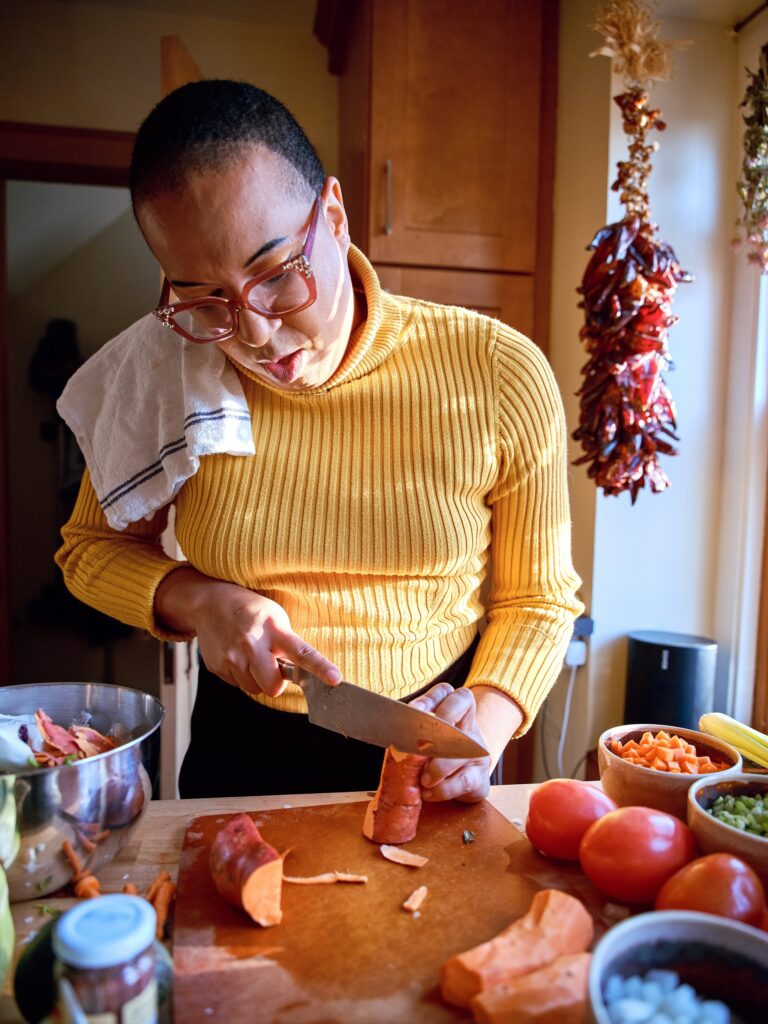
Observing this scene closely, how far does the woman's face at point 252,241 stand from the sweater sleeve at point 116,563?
1.12 ft

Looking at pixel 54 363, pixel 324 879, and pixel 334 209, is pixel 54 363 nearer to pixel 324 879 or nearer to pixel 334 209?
pixel 334 209

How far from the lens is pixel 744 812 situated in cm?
80

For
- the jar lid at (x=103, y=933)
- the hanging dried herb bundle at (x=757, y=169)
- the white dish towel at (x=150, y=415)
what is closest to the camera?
the jar lid at (x=103, y=933)

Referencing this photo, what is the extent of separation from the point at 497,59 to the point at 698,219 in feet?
2.45

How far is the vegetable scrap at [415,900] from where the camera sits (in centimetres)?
78

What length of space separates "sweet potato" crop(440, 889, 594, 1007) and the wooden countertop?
0.91ft

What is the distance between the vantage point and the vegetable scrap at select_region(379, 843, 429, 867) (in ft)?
2.82

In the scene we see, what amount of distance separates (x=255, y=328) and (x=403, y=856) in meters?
0.64

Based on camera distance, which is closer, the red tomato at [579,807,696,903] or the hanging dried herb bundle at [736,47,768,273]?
the red tomato at [579,807,696,903]

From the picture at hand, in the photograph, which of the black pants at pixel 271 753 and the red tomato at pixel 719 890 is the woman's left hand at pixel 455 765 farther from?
the red tomato at pixel 719 890

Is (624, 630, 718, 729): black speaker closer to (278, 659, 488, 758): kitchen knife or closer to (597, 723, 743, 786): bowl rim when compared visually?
(597, 723, 743, 786): bowl rim

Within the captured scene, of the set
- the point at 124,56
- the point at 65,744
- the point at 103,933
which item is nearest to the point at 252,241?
the point at 65,744

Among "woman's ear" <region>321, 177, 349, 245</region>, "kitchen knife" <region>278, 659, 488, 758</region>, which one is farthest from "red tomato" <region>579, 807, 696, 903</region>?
"woman's ear" <region>321, 177, 349, 245</region>

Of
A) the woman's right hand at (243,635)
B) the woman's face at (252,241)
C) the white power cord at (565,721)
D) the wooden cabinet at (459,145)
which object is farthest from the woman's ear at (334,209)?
the white power cord at (565,721)
